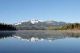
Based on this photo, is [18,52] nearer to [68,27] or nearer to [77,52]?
[77,52]

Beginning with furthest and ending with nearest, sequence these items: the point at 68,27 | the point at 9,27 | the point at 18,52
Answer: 1. the point at 68,27
2. the point at 9,27
3. the point at 18,52

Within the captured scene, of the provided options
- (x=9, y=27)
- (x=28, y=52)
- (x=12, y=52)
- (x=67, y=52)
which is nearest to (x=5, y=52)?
(x=12, y=52)

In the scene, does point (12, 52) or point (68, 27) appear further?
point (68, 27)

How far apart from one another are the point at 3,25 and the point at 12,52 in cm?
12407

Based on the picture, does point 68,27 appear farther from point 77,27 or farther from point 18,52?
point 18,52

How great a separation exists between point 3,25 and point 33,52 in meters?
124

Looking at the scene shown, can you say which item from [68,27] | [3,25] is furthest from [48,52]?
[68,27]

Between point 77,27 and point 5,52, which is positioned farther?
point 77,27

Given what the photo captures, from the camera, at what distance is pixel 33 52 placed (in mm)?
18344

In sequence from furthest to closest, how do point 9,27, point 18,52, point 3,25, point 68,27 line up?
point 68,27 < point 9,27 < point 3,25 < point 18,52

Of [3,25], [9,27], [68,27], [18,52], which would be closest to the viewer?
[18,52]

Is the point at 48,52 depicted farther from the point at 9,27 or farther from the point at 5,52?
the point at 9,27

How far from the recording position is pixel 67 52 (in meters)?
18.2

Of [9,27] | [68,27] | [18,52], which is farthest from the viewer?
[68,27]
